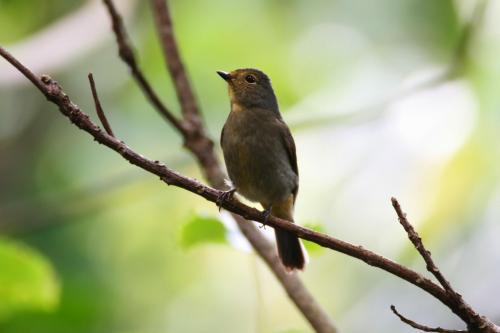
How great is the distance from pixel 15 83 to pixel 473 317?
4.33m

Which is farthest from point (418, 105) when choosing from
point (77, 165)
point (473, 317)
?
point (473, 317)

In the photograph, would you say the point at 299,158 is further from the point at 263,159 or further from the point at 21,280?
the point at 21,280

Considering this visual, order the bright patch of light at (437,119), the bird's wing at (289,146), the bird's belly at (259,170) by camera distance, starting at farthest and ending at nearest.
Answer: the bright patch of light at (437,119) < the bird's wing at (289,146) < the bird's belly at (259,170)

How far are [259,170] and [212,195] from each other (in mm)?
1855

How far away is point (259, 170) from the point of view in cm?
460

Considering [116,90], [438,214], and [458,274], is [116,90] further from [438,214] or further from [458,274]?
[458,274]

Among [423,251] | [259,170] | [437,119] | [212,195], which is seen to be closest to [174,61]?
[259,170]

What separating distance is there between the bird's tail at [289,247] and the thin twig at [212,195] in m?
1.85

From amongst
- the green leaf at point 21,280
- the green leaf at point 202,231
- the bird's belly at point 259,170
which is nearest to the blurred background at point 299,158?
the bird's belly at point 259,170

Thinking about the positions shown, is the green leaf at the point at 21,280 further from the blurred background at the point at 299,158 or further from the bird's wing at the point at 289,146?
the bird's wing at the point at 289,146

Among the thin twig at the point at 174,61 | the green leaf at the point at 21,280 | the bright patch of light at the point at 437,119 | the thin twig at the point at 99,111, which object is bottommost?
the thin twig at the point at 99,111

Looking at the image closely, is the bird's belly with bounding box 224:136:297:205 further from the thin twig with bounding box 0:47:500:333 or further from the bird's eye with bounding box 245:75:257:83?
the thin twig with bounding box 0:47:500:333

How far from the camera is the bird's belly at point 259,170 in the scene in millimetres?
4570

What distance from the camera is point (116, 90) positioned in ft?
26.0
